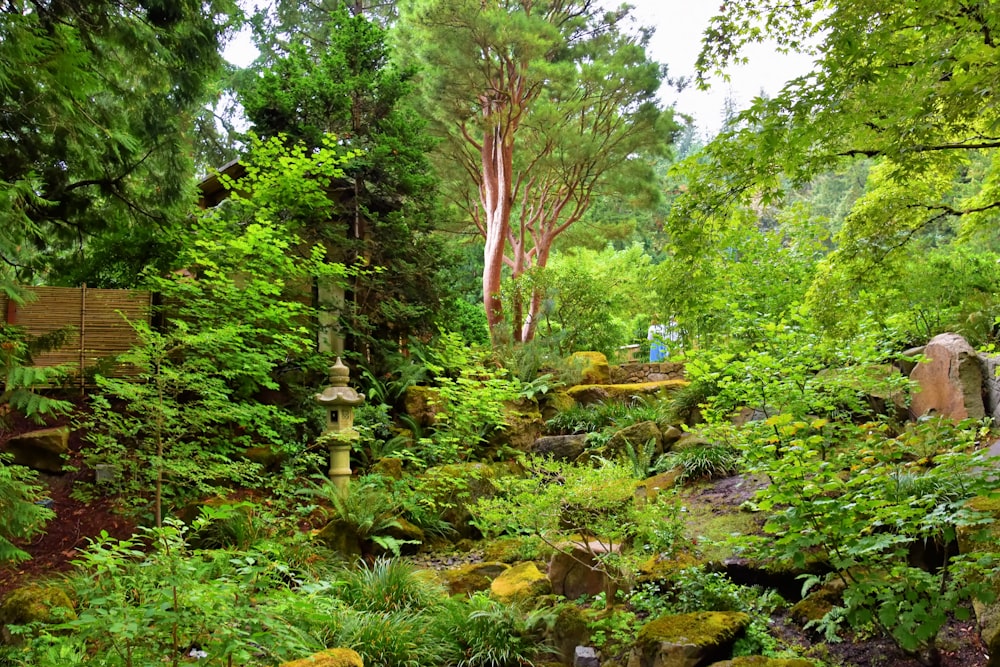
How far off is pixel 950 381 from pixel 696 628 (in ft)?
13.1

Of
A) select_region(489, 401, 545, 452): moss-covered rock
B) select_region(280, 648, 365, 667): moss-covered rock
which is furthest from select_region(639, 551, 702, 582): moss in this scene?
select_region(489, 401, 545, 452): moss-covered rock

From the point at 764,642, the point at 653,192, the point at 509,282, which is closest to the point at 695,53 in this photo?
the point at 764,642

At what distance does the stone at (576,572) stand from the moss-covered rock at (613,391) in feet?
17.8

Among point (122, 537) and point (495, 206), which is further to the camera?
A: point (495, 206)

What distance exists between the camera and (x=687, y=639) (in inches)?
150

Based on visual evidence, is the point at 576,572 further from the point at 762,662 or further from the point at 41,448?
the point at 41,448

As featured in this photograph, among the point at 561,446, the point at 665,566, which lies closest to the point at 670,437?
the point at 561,446

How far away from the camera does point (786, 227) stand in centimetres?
1085

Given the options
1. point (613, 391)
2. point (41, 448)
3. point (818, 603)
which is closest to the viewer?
point (818, 603)

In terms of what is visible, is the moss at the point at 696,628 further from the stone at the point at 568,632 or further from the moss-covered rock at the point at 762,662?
the stone at the point at 568,632

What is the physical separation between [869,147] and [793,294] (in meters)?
4.62

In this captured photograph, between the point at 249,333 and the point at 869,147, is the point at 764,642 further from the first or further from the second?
the point at 249,333

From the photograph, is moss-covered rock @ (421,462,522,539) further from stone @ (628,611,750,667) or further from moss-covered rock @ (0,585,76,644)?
moss-covered rock @ (0,585,76,644)

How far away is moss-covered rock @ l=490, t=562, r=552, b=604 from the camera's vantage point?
5066 millimetres
